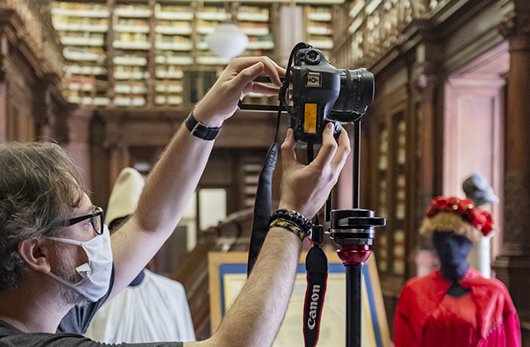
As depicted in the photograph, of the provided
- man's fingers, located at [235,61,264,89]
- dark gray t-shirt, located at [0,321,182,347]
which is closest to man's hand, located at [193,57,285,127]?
man's fingers, located at [235,61,264,89]

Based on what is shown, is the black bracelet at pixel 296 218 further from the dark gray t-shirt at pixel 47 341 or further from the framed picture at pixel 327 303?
the framed picture at pixel 327 303

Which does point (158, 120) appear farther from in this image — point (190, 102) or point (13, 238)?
point (13, 238)

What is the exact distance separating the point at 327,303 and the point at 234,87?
1305 mm

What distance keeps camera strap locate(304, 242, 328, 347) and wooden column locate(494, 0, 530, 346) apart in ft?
11.4

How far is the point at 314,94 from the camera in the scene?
3.50 ft

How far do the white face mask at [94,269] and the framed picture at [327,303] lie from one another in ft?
3.82

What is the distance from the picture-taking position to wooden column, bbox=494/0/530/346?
4.34 meters

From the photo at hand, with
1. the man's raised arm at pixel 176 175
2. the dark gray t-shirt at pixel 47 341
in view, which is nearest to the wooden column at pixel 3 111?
the man's raised arm at pixel 176 175

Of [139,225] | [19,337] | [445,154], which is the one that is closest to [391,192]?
[445,154]

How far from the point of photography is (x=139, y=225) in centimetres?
150

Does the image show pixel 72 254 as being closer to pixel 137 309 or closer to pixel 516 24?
pixel 137 309

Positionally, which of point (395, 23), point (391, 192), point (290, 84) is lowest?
point (391, 192)

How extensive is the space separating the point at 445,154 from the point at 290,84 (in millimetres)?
5152

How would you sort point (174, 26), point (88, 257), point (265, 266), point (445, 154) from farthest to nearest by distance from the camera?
point (174, 26) < point (445, 154) < point (88, 257) < point (265, 266)
